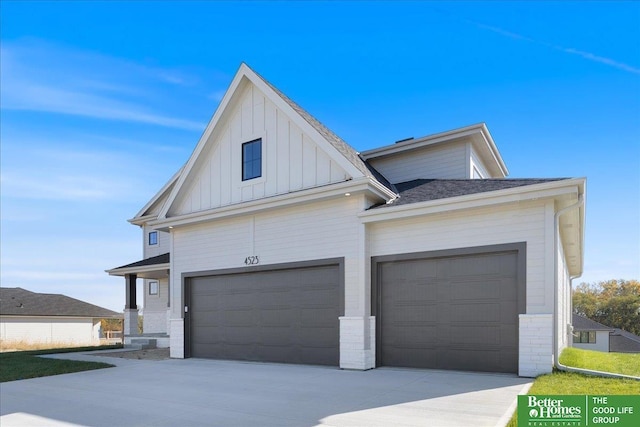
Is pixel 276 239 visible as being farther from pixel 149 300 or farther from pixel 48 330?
pixel 48 330

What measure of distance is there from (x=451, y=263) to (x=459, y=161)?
15.7 feet

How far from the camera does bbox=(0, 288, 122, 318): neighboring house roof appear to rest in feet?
103

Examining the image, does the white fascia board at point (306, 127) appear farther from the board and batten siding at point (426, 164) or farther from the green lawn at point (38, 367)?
the green lawn at point (38, 367)

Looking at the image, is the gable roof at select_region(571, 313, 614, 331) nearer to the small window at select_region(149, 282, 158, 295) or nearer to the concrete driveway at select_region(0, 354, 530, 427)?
the small window at select_region(149, 282, 158, 295)

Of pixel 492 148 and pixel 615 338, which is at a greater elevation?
pixel 492 148

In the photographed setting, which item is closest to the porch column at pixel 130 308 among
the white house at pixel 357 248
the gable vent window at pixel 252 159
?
the white house at pixel 357 248

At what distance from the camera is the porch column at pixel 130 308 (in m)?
21.5

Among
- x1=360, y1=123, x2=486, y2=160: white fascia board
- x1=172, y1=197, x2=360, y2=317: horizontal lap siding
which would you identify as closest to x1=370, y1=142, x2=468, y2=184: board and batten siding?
x1=360, y1=123, x2=486, y2=160: white fascia board

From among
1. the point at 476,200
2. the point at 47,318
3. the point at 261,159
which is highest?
the point at 261,159

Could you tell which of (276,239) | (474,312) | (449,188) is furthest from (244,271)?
(474,312)

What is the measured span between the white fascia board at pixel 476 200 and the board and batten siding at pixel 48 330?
A: 30126 mm

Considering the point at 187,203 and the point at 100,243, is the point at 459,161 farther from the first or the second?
the point at 100,243
